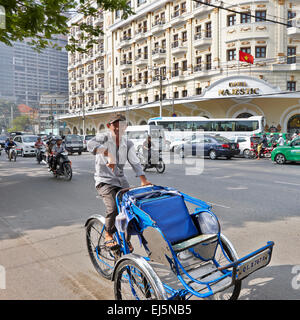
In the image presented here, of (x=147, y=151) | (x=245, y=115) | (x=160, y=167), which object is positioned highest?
(x=245, y=115)

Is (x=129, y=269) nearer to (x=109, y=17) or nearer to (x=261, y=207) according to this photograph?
(x=261, y=207)

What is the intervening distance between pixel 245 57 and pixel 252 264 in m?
30.7

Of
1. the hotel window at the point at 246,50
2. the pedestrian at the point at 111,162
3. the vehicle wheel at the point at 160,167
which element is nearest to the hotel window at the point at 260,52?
the hotel window at the point at 246,50

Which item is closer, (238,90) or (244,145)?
(244,145)

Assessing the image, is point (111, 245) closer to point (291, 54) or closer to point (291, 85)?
point (291, 85)

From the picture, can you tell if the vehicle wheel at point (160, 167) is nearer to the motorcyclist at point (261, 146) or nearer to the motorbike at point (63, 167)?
the motorbike at point (63, 167)

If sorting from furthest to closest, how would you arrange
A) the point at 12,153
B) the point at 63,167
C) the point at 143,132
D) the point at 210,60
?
the point at 210,60 < the point at 143,132 < the point at 12,153 < the point at 63,167

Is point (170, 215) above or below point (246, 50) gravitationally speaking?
Result: below

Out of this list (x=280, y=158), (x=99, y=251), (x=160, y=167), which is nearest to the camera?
(x=99, y=251)

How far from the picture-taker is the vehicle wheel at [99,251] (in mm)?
3705

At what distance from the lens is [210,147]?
21.1m

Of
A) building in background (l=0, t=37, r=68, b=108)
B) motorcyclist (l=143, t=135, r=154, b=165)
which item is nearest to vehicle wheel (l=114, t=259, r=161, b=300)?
motorcyclist (l=143, t=135, r=154, b=165)

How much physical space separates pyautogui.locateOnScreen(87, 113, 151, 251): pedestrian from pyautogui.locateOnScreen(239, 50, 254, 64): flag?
29.1 m

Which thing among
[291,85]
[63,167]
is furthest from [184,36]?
[63,167]
